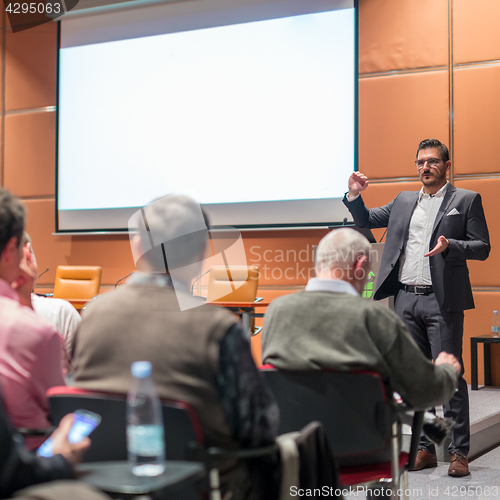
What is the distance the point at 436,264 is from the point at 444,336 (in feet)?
1.22

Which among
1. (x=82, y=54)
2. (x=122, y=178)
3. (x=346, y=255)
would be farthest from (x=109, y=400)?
(x=82, y=54)

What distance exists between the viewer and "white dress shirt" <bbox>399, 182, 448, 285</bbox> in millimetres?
2797

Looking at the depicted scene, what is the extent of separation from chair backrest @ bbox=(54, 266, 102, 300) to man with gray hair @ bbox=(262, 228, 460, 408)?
4130 millimetres

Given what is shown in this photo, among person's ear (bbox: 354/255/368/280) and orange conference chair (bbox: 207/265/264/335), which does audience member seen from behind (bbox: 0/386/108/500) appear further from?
orange conference chair (bbox: 207/265/264/335)

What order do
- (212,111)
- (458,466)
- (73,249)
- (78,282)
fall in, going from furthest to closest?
1. (73,249)
2. (212,111)
3. (78,282)
4. (458,466)

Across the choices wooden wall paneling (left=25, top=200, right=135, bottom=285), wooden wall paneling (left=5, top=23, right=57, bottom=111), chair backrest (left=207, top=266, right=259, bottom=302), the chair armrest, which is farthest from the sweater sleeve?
wooden wall paneling (left=5, top=23, right=57, bottom=111)

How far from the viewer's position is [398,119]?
16.6 ft

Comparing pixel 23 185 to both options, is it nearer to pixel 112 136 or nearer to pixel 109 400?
pixel 112 136

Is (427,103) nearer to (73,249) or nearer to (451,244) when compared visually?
(451,244)

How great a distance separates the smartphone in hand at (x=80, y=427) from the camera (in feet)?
3.38

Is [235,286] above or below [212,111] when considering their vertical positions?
below

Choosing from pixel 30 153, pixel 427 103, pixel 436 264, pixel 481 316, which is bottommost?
pixel 481 316

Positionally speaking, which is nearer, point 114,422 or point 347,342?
point 114,422

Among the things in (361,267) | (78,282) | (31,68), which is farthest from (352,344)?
(31,68)
